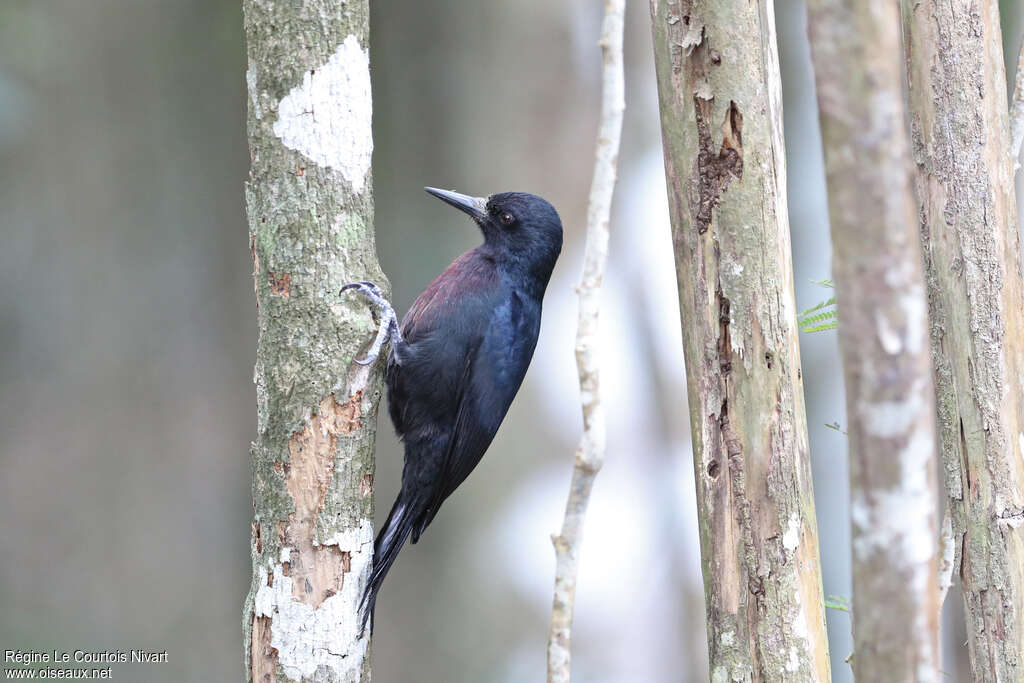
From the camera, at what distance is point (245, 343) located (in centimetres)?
496

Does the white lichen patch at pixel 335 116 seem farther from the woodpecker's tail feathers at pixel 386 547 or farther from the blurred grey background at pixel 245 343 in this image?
the blurred grey background at pixel 245 343

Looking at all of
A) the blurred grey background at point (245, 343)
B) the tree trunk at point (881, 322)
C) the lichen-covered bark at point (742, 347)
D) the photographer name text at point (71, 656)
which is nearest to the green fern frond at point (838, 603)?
the lichen-covered bark at point (742, 347)

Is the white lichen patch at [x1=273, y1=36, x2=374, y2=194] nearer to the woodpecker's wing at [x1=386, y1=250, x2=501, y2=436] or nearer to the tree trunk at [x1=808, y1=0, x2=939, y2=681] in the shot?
the woodpecker's wing at [x1=386, y1=250, x2=501, y2=436]

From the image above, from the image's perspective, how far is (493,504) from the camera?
15.7ft

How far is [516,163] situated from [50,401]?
8.70ft

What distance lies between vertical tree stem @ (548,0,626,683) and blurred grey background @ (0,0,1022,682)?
3117 mm

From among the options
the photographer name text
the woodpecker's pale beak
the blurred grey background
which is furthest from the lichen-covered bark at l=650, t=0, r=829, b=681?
the photographer name text

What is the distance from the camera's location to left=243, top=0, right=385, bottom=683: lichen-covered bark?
1858mm

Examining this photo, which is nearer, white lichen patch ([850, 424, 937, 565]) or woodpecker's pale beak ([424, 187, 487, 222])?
white lichen patch ([850, 424, 937, 565])

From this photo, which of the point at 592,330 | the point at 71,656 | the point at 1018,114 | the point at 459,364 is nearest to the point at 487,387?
the point at 459,364

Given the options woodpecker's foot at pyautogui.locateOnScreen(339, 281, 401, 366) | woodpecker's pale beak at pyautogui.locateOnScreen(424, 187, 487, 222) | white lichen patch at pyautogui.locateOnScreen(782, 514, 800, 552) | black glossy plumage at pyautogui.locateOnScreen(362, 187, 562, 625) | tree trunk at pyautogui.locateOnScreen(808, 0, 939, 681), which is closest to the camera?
tree trunk at pyautogui.locateOnScreen(808, 0, 939, 681)

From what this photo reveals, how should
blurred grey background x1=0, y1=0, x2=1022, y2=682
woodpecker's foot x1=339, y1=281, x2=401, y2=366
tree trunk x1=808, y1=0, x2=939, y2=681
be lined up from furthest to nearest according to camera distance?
blurred grey background x1=0, y1=0, x2=1022, y2=682 < woodpecker's foot x1=339, y1=281, x2=401, y2=366 < tree trunk x1=808, y1=0, x2=939, y2=681

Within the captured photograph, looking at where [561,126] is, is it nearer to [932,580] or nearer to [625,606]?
[625,606]

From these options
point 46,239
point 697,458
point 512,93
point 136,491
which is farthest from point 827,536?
point 46,239
